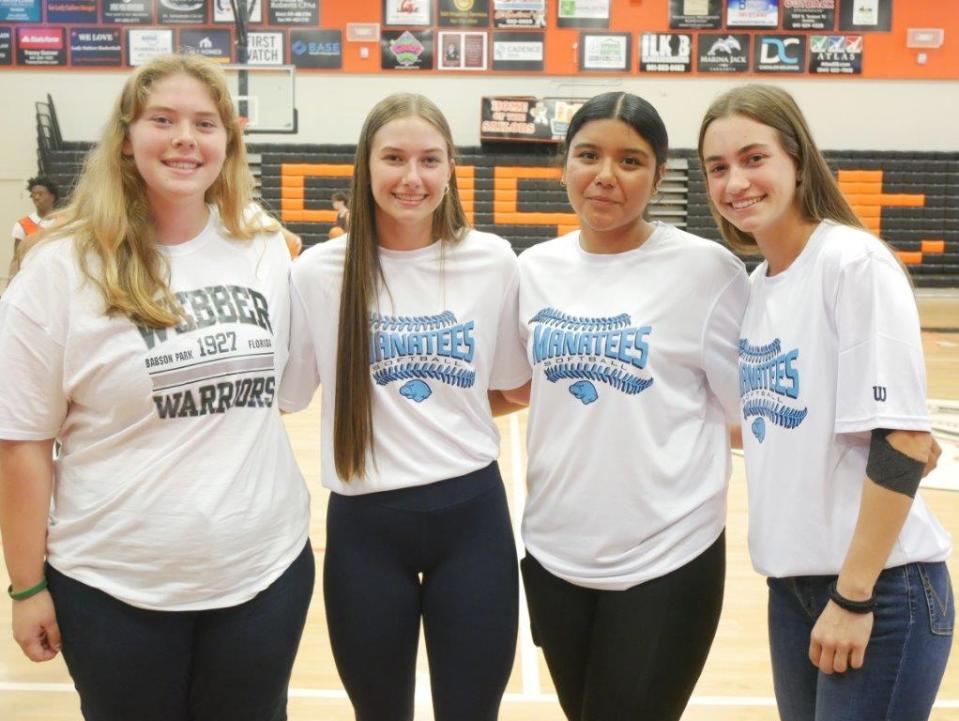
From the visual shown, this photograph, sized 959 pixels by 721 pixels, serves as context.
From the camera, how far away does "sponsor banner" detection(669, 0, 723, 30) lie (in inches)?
520

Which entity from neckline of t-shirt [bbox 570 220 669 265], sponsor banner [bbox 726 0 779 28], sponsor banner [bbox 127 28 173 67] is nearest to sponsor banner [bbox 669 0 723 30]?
sponsor banner [bbox 726 0 779 28]

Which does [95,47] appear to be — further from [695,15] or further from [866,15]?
[866,15]

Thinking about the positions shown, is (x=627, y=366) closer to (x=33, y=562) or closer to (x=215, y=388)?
(x=215, y=388)

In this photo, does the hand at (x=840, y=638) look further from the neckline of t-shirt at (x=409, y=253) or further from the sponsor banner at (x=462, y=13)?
the sponsor banner at (x=462, y=13)

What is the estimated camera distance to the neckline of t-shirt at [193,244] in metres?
1.72

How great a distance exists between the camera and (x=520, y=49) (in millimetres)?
13375

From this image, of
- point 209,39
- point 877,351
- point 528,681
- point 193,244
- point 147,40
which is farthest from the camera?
point 147,40

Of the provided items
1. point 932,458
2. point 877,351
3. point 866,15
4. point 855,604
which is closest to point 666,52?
point 866,15

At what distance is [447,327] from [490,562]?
52 cm

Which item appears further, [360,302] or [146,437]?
[360,302]

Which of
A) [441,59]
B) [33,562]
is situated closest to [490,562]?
[33,562]

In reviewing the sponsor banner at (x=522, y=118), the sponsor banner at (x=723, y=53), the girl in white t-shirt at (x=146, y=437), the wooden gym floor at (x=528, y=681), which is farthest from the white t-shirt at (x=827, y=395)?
the sponsor banner at (x=723, y=53)

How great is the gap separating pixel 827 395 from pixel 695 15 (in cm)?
1300

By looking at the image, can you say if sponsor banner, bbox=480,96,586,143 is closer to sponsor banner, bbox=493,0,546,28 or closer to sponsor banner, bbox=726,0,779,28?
sponsor banner, bbox=493,0,546,28
